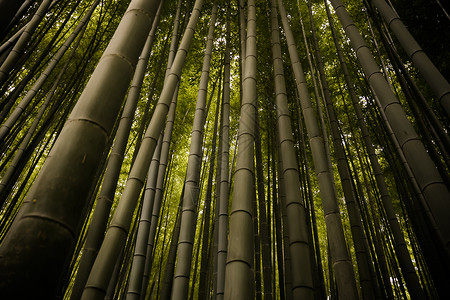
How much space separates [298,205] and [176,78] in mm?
1273

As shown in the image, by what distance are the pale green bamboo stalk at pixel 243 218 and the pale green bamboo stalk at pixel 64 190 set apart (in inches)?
32.7

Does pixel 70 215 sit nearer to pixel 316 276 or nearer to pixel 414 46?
pixel 414 46

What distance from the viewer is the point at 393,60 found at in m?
2.33

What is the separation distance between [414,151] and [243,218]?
3.04 ft

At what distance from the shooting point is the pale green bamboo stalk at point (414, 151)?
1.27 meters

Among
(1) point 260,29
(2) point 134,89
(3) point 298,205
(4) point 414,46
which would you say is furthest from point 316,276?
(1) point 260,29

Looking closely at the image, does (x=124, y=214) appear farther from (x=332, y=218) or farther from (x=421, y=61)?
(x=421, y=61)

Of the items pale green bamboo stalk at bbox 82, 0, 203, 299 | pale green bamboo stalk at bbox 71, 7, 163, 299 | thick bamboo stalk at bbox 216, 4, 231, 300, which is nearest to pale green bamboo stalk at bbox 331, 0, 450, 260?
pale green bamboo stalk at bbox 82, 0, 203, 299

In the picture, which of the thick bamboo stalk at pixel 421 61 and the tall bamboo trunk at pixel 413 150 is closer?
the tall bamboo trunk at pixel 413 150

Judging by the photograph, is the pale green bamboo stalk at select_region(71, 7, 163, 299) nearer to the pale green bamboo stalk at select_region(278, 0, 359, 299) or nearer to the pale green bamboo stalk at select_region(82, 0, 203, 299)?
the pale green bamboo stalk at select_region(82, 0, 203, 299)

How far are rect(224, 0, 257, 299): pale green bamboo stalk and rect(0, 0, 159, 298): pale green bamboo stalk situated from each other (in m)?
0.83

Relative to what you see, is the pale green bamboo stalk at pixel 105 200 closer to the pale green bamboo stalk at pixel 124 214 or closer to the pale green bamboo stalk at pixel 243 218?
the pale green bamboo stalk at pixel 124 214

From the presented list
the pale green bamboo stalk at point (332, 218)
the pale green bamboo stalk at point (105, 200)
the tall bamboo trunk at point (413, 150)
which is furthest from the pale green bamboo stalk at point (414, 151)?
the pale green bamboo stalk at point (105, 200)

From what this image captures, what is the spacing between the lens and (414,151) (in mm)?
1485
